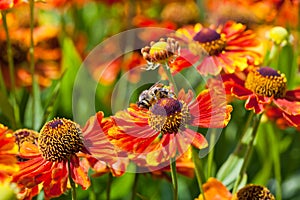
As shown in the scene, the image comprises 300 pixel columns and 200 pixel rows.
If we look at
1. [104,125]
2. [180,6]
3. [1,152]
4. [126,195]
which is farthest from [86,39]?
[1,152]

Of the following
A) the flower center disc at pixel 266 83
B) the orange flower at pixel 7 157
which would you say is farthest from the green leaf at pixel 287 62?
the orange flower at pixel 7 157

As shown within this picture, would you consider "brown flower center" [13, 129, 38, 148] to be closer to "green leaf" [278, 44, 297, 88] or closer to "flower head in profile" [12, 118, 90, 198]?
"flower head in profile" [12, 118, 90, 198]

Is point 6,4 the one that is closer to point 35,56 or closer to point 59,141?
point 59,141

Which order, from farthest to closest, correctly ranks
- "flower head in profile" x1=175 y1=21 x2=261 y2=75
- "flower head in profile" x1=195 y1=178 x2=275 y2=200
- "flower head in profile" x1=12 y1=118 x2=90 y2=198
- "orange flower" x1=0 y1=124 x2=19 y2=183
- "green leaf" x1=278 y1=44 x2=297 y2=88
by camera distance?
1. "green leaf" x1=278 y1=44 x2=297 y2=88
2. "flower head in profile" x1=175 y1=21 x2=261 y2=75
3. "flower head in profile" x1=195 y1=178 x2=275 y2=200
4. "flower head in profile" x1=12 y1=118 x2=90 y2=198
5. "orange flower" x1=0 y1=124 x2=19 y2=183

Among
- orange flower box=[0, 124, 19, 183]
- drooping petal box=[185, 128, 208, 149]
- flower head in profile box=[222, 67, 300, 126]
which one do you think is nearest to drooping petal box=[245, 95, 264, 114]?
flower head in profile box=[222, 67, 300, 126]

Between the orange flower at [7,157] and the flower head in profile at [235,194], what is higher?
the orange flower at [7,157]

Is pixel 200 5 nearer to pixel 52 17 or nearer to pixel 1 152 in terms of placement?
pixel 52 17

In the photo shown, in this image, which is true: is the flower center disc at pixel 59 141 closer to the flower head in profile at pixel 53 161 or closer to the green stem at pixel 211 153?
the flower head in profile at pixel 53 161
